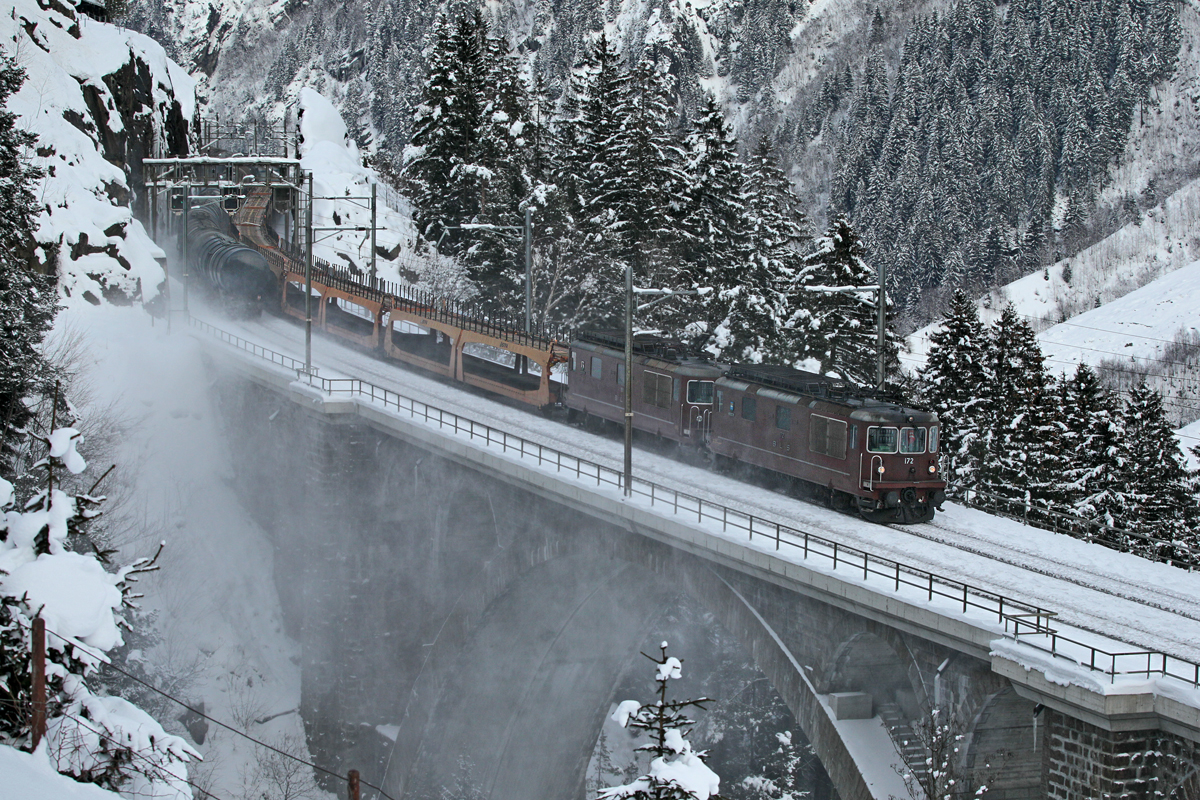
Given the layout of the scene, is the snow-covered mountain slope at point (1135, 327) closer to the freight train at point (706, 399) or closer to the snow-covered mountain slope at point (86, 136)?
the freight train at point (706, 399)

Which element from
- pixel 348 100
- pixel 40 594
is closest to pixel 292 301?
pixel 40 594

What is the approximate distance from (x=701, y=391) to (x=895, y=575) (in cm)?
1266

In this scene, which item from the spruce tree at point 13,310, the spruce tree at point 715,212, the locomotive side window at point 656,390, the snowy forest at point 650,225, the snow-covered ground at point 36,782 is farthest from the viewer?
the spruce tree at point 715,212

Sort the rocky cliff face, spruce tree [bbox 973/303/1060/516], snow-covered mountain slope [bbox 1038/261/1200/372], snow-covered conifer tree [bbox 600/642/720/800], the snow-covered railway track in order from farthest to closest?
1. the rocky cliff face
2. snow-covered mountain slope [bbox 1038/261/1200/372]
3. spruce tree [bbox 973/303/1060/516]
4. the snow-covered railway track
5. snow-covered conifer tree [bbox 600/642/720/800]

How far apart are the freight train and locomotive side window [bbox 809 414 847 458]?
0.03 meters

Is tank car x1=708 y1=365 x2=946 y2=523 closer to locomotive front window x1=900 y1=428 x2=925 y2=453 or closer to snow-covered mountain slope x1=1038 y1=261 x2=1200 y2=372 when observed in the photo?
locomotive front window x1=900 y1=428 x2=925 y2=453

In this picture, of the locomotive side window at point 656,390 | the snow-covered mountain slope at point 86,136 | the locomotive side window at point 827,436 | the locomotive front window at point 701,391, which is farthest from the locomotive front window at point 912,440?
the snow-covered mountain slope at point 86,136

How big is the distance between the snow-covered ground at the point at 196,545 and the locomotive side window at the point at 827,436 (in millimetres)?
21318

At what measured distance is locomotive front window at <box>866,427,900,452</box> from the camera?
24609 millimetres

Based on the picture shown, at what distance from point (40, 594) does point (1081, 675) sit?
13.2 meters

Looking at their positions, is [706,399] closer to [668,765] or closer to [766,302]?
[766,302]

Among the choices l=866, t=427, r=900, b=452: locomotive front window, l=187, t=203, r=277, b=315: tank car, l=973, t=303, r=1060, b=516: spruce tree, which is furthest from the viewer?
l=187, t=203, r=277, b=315: tank car

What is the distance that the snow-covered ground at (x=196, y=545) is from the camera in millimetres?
38188

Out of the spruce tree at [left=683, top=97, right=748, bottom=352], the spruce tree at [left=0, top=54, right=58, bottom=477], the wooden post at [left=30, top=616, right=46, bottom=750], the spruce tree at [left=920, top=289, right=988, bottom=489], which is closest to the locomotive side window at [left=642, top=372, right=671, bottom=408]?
the spruce tree at [left=920, top=289, right=988, bottom=489]
